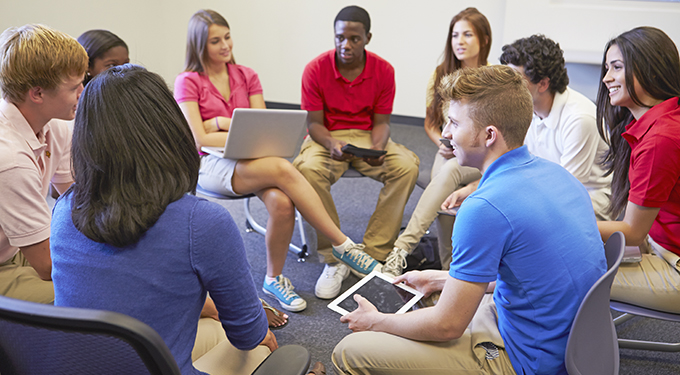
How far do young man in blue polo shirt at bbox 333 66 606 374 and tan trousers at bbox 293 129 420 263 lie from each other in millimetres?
1187

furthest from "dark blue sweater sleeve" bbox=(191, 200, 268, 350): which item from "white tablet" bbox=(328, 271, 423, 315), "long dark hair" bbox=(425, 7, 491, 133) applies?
"long dark hair" bbox=(425, 7, 491, 133)

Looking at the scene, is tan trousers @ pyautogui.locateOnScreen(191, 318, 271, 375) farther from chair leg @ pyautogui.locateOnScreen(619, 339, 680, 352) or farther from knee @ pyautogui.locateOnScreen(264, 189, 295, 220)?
chair leg @ pyautogui.locateOnScreen(619, 339, 680, 352)

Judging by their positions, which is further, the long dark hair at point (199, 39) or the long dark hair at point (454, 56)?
the long dark hair at point (454, 56)

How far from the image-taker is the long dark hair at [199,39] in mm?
2416

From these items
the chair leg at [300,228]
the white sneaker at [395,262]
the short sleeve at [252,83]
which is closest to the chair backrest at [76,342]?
the white sneaker at [395,262]

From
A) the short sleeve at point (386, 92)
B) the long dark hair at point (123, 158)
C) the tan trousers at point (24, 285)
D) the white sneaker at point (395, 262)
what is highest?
the long dark hair at point (123, 158)

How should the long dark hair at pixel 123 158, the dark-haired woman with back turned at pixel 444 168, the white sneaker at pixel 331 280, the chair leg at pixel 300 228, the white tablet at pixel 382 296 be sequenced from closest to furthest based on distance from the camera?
1. the long dark hair at pixel 123 158
2. the white tablet at pixel 382 296
3. the white sneaker at pixel 331 280
4. the dark-haired woman with back turned at pixel 444 168
5. the chair leg at pixel 300 228

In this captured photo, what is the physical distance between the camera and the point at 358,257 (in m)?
2.25

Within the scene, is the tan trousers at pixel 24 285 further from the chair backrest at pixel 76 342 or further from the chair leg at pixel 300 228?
the chair leg at pixel 300 228

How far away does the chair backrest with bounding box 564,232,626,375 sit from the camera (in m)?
0.96

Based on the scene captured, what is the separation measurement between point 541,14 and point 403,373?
350cm

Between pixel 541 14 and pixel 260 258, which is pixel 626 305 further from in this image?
pixel 541 14

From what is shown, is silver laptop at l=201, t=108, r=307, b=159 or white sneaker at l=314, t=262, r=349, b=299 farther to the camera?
white sneaker at l=314, t=262, r=349, b=299

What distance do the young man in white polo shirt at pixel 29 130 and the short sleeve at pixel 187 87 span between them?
0.92 metres
